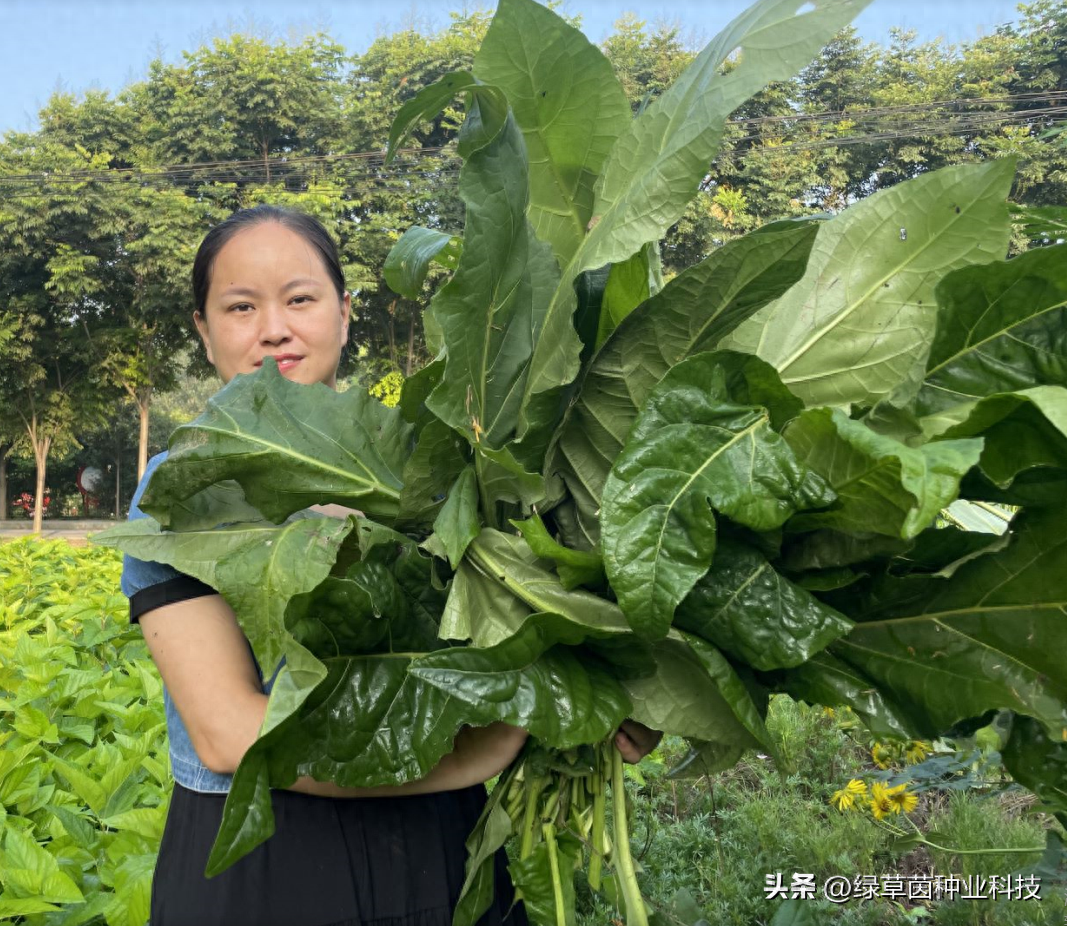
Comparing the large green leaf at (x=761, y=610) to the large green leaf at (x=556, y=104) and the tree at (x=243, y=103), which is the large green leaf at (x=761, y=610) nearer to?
the large green leaf at (x=556, y=104)

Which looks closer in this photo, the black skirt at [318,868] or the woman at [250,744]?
the woman at [250,744]

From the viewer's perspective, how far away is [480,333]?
941mm

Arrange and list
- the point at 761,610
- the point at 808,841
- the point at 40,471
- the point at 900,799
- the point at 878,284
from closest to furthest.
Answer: the point at 761,610 → the point at 878,284 → the point at 900,799 → the point at 808,841 → the point at 40,471

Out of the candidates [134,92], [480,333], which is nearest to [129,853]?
[480,333]

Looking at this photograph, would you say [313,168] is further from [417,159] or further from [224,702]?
[224,702]

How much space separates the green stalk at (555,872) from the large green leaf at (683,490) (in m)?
0.42

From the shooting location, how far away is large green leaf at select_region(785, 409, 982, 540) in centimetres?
66

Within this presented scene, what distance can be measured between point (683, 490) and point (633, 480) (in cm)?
5

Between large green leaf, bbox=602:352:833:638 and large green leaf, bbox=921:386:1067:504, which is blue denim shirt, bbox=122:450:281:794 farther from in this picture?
large green leaf, bbox=921:386:1067:504

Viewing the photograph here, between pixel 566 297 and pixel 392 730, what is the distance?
1.67 ft

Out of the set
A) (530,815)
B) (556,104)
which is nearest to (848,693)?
(530,815)

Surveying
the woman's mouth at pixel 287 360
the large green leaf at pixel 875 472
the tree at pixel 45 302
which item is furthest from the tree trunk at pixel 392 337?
the large green leaf at pixel 875 472

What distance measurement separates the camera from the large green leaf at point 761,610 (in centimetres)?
86

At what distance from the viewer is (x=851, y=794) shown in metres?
2.88
